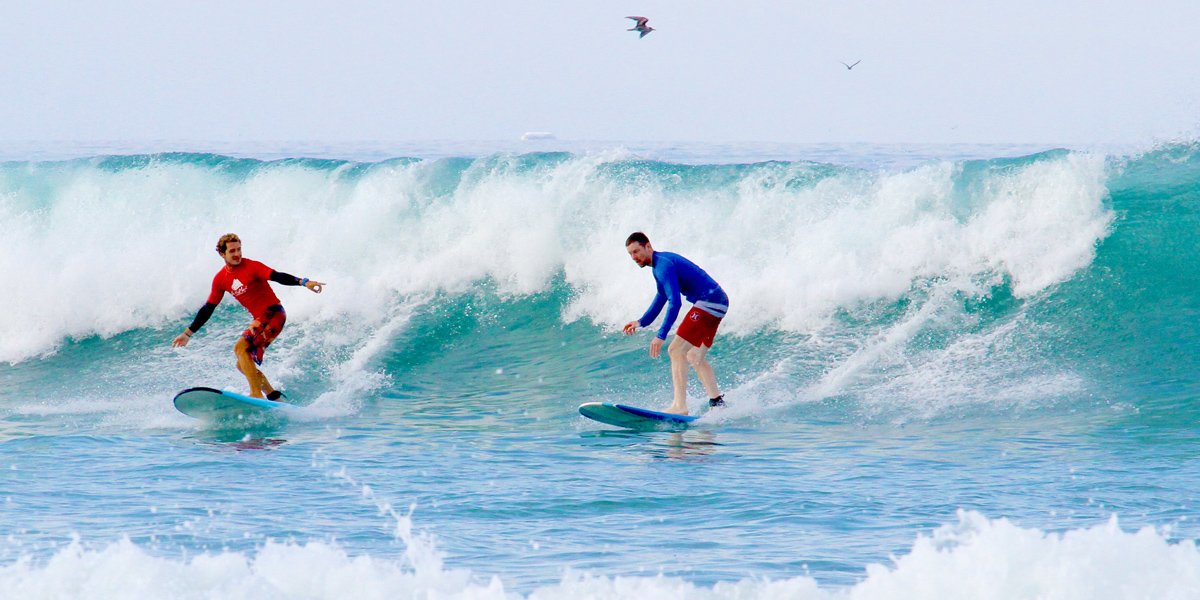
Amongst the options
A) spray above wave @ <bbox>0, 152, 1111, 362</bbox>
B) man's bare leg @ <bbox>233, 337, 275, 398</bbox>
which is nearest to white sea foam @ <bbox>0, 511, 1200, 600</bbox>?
man's bare leg @ <bbox>233, 337, 275, 398</bbox>

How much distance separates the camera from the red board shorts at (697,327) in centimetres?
968

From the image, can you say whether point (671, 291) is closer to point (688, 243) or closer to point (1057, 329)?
point (1057, 329)

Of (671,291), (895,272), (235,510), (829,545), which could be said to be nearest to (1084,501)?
(829,545)

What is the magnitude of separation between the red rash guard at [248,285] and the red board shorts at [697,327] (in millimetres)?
3409

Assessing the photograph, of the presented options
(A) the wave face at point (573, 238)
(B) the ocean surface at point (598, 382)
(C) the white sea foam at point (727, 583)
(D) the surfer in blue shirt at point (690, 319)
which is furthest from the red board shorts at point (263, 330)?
(C) the white sea foam at point (727, 583)

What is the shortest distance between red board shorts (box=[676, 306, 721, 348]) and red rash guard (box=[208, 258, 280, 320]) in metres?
3.41

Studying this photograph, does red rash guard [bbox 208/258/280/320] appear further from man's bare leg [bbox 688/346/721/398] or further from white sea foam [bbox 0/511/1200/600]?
white sea foam [bbox 0/511/1200/600]

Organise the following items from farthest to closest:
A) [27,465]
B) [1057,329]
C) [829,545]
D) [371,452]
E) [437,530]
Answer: [1057,329] → [371,452] → [27,465] → [437,530] → [829,545]

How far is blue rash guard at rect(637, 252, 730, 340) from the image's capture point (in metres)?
9.41

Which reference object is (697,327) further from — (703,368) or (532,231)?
(532,231)

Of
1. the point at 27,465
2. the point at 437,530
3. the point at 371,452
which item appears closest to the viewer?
the point at 437,530

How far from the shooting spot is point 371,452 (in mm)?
8883

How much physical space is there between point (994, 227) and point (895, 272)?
53.5 inches

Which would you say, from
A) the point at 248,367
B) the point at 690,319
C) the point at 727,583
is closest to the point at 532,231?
the point at 248,367
